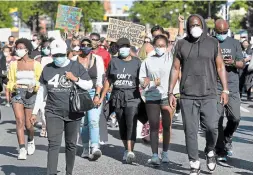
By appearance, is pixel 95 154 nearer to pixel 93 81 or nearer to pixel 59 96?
pixel 93 81

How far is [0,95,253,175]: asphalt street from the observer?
9.03 m

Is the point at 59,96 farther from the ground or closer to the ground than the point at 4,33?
closer to the ground

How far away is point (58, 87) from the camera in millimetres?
7941

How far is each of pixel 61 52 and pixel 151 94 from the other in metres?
2.12

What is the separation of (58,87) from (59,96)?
0.11 m

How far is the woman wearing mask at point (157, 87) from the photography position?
957 cm

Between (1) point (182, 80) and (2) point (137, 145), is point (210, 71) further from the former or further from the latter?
(2) point (137, 145)

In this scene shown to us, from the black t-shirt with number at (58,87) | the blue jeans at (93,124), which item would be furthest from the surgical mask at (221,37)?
the black t-shirt with number at (58,87)

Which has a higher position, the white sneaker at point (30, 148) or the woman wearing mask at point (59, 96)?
the woman wearing mask at point (59, 96)

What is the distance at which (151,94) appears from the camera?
966cm

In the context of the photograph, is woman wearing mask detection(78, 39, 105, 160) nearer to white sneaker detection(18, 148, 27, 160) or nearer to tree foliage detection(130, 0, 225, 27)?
white sneaker detection(18, 148, 27, 160)

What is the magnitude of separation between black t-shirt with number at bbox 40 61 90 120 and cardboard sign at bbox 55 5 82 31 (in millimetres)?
13960

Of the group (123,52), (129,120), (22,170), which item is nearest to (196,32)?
(123,52)

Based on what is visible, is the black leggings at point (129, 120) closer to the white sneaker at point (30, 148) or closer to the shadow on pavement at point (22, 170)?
the shadow on pavement at point (22, 170)
